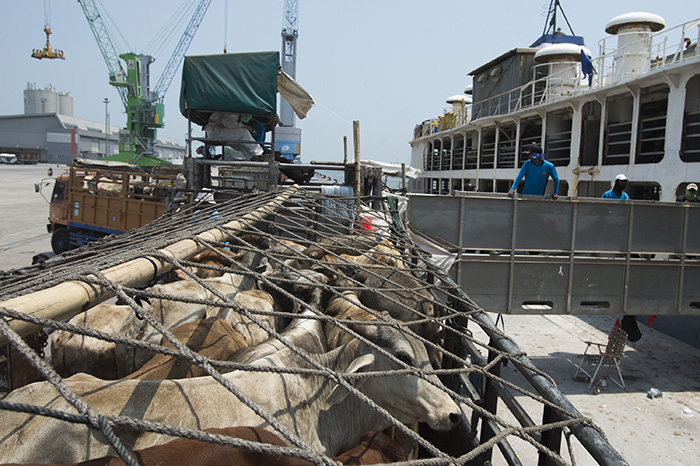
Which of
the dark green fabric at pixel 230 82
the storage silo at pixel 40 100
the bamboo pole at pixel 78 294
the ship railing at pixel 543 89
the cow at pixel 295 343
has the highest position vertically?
the storage silo at pixel 40 100

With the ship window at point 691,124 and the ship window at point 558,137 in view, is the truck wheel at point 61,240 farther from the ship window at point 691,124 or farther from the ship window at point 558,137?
the ship window at point 691,124

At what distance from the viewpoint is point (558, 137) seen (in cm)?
1847

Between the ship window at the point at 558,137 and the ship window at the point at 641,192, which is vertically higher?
the ship window at the point at 558,137

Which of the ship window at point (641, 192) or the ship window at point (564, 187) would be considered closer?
the ship window at point (641, 192)

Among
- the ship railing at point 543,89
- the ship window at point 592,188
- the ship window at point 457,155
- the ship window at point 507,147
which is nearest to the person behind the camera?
the ship window at point 592,188

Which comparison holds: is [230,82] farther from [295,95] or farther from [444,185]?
[444,185]

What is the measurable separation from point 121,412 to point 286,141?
37.5 m

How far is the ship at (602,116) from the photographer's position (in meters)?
12.1

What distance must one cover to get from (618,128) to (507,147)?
6711mm

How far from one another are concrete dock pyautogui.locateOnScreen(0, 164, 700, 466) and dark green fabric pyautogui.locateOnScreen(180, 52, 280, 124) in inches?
242

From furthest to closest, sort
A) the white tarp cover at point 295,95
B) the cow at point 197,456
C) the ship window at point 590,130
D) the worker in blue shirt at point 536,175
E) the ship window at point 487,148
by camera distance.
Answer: the ship window at point 487,148 < the ship window at point 590,130 < the white tarp cover at point 295,95 < the worker in blue shirt at point 536,175 < the cow at point 197,456

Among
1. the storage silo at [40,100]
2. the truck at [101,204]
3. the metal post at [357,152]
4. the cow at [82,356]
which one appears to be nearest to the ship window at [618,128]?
the metal post at [357,152]

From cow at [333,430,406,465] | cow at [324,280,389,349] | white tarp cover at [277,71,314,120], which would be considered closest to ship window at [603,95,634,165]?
white tarp cover at [277,71,314,120]

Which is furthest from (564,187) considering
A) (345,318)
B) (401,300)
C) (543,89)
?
→ (345,318)
